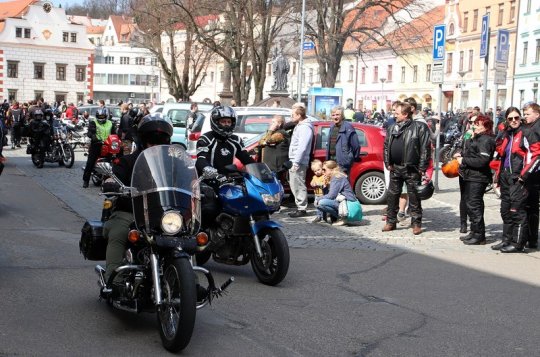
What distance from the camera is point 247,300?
23.8 ft

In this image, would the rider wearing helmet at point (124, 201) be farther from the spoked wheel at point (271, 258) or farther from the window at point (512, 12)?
the window at point (512, 12)

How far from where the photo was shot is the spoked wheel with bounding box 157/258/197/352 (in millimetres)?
5211

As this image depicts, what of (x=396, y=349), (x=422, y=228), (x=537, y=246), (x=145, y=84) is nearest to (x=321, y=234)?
(x=422, y=228)

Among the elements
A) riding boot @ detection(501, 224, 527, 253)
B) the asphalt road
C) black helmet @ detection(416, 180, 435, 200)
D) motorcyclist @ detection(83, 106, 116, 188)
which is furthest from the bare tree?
riding boot @ detection(501, 224, 527, 253)

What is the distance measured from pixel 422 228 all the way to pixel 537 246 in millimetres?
2007

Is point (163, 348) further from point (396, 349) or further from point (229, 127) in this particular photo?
point (229, 127)

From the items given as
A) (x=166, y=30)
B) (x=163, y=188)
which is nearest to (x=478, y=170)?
(x=163, y=188)

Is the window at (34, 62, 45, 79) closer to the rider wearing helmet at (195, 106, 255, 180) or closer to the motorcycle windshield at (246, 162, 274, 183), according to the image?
the rider wearing helmet at (195, 106, 255, 180)

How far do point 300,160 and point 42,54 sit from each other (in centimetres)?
7942

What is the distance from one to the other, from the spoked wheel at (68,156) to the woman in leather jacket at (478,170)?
14129 millimetres

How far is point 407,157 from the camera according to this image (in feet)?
37.4

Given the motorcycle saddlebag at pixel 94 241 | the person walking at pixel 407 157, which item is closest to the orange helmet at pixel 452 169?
the person walking at pixel 407 157

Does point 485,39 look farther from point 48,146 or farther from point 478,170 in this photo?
point 48,146

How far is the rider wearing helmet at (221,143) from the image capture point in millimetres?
8219
